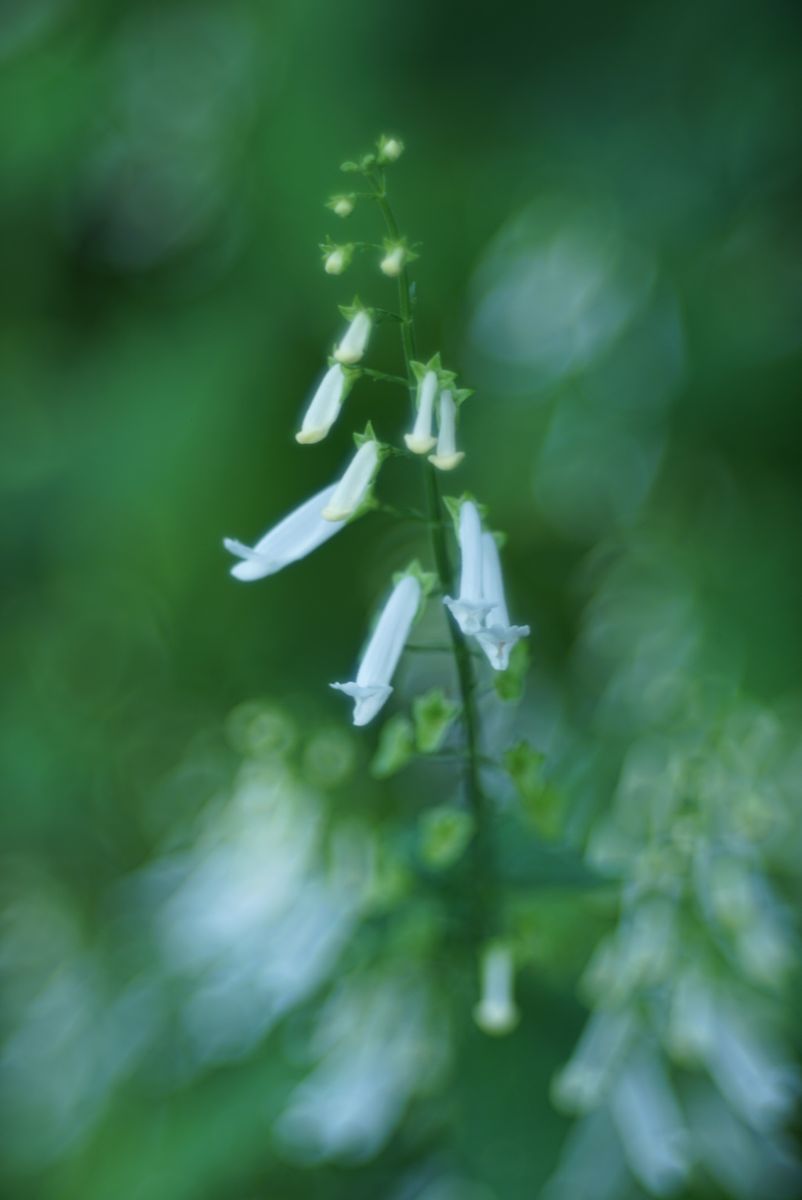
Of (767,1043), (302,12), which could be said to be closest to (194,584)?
(302,12)

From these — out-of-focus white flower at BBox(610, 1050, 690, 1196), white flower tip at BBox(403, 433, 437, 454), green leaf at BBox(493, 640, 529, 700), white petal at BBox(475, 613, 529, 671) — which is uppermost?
white flower tip at BBox(403, 433, 437, 454)

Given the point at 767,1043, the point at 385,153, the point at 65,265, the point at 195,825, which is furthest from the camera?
the point at 65,265

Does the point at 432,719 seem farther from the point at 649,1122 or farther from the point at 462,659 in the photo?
the point at 649,1122

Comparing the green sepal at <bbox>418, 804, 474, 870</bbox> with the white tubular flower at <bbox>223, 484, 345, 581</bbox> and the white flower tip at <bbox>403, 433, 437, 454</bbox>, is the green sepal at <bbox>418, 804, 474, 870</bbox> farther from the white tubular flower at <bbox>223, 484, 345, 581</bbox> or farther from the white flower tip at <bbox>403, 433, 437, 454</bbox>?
the white flower tip at <bbox>403, 433, 437, 454</bbox>

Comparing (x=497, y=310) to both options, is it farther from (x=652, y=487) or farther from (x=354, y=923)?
(x=354, y=923)

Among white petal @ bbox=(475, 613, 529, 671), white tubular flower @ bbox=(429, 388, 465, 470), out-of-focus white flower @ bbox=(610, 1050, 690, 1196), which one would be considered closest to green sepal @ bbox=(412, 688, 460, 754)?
white petal @ bbox=(475, 613, 529, 671)

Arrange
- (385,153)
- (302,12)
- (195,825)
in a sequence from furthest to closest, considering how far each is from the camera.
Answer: (302,12) → (195,825) → (385,153)
